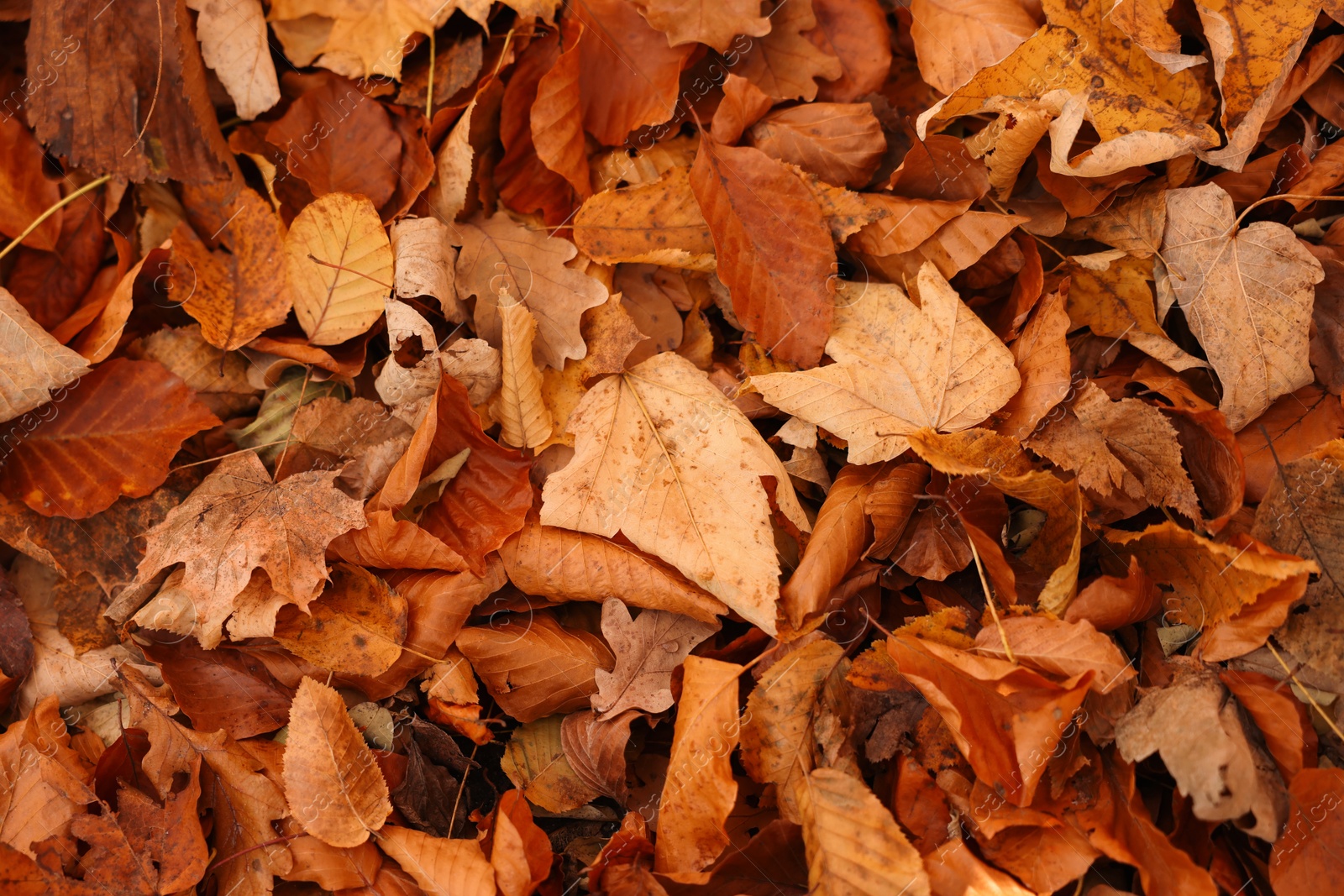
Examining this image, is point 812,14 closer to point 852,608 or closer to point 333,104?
point 333,104

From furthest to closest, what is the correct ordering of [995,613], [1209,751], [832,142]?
1. [832,142]
2. [995,613]
3. [1209,751]

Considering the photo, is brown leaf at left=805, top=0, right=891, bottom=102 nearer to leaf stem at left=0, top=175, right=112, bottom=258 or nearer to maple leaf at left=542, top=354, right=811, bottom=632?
maple leaf at left=542, top=354, right=811, bottom=632

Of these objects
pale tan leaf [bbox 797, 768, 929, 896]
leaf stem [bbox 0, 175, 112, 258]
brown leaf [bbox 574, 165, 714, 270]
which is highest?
leaf stem [bbox 0, 175, 112, 258]

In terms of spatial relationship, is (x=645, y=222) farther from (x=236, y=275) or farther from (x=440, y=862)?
(x=440, y=862)

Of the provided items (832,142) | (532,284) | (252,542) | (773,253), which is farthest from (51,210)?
(832,142)

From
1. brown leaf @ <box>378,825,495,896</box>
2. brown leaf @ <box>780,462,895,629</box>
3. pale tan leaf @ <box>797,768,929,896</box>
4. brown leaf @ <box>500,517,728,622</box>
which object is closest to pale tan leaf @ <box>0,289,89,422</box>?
brown leaf @ <box>500,517,728,622</box>

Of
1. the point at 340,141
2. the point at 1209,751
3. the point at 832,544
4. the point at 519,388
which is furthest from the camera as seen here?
the point at 340,141

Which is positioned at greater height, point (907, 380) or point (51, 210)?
point (51, 210)
